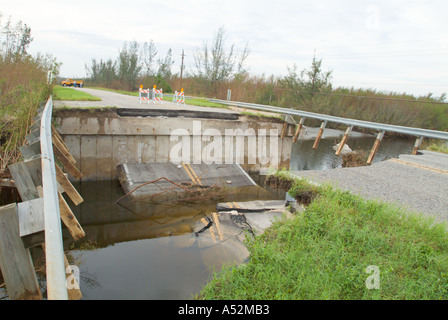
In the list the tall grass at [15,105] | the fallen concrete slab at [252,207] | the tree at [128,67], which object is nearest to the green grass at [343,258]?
the fallen concrete slab at [252,207]

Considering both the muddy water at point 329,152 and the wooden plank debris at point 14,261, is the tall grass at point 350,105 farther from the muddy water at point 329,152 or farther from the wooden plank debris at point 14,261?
the wooden plank debris at point 14,261

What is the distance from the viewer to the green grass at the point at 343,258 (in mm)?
3686

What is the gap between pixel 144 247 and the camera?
6.91m

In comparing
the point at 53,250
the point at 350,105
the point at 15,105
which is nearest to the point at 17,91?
the point at 15,105

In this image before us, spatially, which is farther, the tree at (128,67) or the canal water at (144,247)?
the tree at (128,67)

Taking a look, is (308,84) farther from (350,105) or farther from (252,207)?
(252,207)

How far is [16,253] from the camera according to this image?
2.62 meters

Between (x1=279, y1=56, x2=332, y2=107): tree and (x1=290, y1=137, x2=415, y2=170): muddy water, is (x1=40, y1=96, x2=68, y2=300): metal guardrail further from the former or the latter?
(x1=279, y1=56, x2=332, y2=107): tree

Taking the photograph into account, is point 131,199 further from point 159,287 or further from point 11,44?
point 11,44

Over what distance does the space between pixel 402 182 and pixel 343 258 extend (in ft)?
16.2

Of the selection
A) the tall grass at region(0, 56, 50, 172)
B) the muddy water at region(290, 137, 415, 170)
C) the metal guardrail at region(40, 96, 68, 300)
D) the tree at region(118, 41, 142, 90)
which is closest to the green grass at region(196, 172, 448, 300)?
the metal guardrail at region(40, 96, 68, 300)

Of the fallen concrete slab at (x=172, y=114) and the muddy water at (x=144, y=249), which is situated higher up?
the fallen concrete slab at (x=172, y=114)

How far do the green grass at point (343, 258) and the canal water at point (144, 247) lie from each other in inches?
35.8
